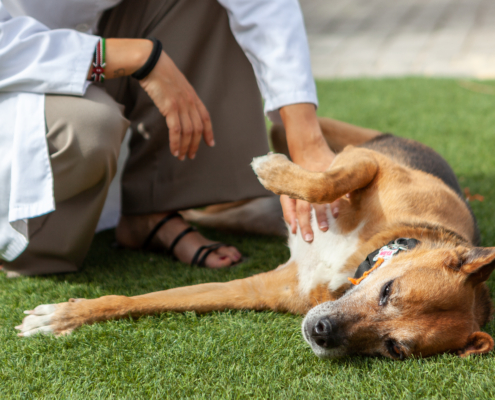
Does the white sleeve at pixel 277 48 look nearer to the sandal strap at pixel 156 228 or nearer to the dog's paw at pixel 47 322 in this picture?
the sandal strap at pixel 156 228

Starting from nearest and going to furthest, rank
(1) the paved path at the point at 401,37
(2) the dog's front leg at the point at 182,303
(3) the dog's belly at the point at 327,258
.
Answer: (2) the dog's front leg at the point at 182,303, (3) the dog's belly at the point at 327,258, (1) the paved path at the point at 401,37

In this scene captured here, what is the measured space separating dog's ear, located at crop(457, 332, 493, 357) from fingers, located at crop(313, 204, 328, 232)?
804 millimetres

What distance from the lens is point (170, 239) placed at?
3.15 meters

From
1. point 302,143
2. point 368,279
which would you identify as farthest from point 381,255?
point 302,143

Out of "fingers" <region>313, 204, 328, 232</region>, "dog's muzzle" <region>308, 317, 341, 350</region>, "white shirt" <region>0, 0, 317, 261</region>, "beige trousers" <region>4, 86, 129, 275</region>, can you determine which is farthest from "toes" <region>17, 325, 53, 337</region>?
"fingers" <region>313, 204, 328, 232</region>

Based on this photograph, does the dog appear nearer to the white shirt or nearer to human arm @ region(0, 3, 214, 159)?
the white shirt

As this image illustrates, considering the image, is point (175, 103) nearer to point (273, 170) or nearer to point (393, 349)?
point (273, 170)

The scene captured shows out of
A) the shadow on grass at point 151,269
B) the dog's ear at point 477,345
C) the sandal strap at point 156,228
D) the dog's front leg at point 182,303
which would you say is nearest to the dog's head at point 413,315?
the dog's ear at point 477,345

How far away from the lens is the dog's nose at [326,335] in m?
1.98

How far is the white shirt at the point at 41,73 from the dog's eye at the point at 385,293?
105 cm

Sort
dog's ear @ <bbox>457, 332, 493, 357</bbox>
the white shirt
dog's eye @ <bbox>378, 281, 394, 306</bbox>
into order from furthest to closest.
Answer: the white shirt, dog's eye @ <bbox>378, 281, 394, 306</bbox>, dog's ear @ <bbox>457, 332, 493, 357</bbox>

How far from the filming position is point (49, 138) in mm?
2396

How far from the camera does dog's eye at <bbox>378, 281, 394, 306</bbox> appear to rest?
2.08 m

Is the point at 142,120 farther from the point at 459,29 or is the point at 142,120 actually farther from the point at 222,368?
the point at 459,29
